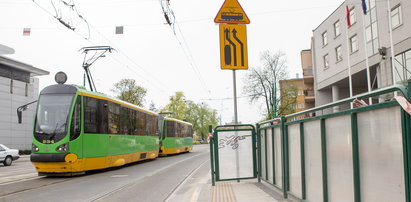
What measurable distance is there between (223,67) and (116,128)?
807 cm

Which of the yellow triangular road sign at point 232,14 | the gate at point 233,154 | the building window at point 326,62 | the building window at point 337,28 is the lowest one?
the gate at point 233,154

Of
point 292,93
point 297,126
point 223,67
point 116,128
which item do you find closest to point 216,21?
point 223,67

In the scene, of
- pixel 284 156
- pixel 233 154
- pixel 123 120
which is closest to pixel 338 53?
pixel 123 120

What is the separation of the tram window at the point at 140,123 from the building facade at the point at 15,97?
23.0 meters

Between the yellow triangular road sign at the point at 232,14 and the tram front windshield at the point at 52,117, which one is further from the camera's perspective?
the tram front windshield at the point at 52,117

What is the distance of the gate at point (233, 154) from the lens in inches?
371

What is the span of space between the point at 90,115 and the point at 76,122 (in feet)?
2.69

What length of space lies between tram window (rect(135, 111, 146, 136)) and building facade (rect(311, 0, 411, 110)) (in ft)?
40.5

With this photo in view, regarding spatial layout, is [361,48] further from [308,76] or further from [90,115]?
[308,76]

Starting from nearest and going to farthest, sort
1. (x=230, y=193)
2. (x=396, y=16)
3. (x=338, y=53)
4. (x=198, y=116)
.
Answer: (x=230, y=193)
(x=396, y=16)
(x=338, y=53)
(x=198, y=116)

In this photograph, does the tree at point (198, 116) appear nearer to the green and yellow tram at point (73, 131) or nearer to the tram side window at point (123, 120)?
the tram side window at point (123, 120)

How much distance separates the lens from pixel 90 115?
13.6m

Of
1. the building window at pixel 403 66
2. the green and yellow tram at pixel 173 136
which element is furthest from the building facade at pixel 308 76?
the building window at pixel 403 66

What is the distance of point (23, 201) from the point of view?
7.71 meters
